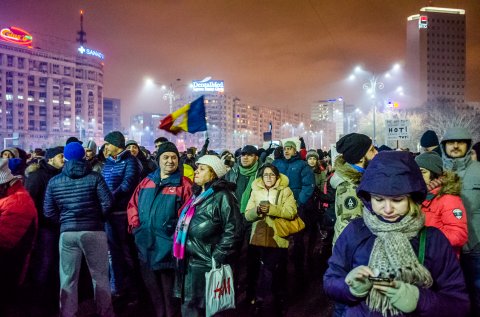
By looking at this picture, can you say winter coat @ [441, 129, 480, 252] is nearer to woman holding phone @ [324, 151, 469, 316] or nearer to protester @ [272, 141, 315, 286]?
woman holding phone @ [324, 151, 469, 316]

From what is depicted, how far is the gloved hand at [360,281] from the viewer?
223 cm

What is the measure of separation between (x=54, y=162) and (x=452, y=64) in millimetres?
170553

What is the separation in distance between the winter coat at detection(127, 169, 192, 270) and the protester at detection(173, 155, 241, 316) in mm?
442

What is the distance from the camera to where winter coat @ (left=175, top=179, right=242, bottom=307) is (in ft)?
14.5

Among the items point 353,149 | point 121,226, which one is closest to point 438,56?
point 121,226

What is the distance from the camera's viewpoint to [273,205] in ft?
19.5

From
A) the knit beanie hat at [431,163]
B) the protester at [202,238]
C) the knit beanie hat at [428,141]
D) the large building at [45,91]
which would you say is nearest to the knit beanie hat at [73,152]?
the protester at [202,238]

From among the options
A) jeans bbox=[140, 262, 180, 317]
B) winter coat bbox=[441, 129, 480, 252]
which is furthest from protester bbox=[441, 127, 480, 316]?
jeans bbox=[140, 262, 180, 317]

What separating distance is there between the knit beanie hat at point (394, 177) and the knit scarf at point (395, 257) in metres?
0.17

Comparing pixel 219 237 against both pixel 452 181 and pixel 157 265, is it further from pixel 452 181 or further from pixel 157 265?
pixel 452 181

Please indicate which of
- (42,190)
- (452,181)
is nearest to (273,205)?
(452,181)

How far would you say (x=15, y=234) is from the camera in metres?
4.43

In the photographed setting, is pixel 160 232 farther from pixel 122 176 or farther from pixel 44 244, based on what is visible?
pixel 44 244

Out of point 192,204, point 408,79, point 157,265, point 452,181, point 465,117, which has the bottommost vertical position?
point 157,265
